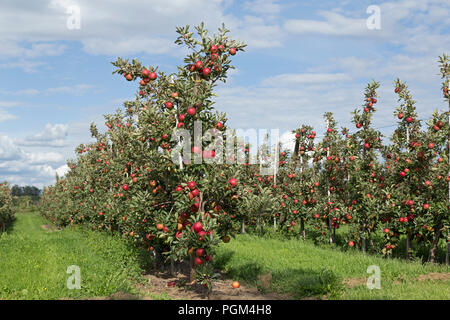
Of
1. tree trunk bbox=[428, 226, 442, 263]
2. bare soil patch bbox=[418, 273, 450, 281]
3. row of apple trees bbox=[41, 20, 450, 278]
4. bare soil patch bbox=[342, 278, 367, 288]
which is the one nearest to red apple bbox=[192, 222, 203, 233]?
row of apple trees bbox=[41, 20, 450, 278]

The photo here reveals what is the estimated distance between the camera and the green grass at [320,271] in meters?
7.67

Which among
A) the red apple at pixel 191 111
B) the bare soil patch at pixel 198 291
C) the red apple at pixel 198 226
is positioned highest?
the red apple at pixel 191 111

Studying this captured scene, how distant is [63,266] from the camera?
1045 cm

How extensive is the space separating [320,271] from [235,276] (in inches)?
91.1

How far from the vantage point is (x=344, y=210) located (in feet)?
42.8

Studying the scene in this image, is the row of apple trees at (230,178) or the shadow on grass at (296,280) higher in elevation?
the row of apple trees at (230,178)

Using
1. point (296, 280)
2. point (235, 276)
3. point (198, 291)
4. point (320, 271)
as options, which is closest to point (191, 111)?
point (198, 291)

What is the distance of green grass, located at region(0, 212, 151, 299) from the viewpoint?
8.01 m

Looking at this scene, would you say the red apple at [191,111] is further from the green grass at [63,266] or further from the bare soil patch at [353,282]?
the bare soil patch at [353,282]

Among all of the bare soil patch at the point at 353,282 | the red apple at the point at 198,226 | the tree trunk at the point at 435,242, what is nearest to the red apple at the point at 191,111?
the red apple at the point at 198,226

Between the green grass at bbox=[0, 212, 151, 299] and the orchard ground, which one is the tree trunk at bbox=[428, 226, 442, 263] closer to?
the orchard ground

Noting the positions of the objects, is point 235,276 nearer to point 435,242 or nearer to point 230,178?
point 230,178

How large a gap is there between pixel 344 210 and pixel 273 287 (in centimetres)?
530
